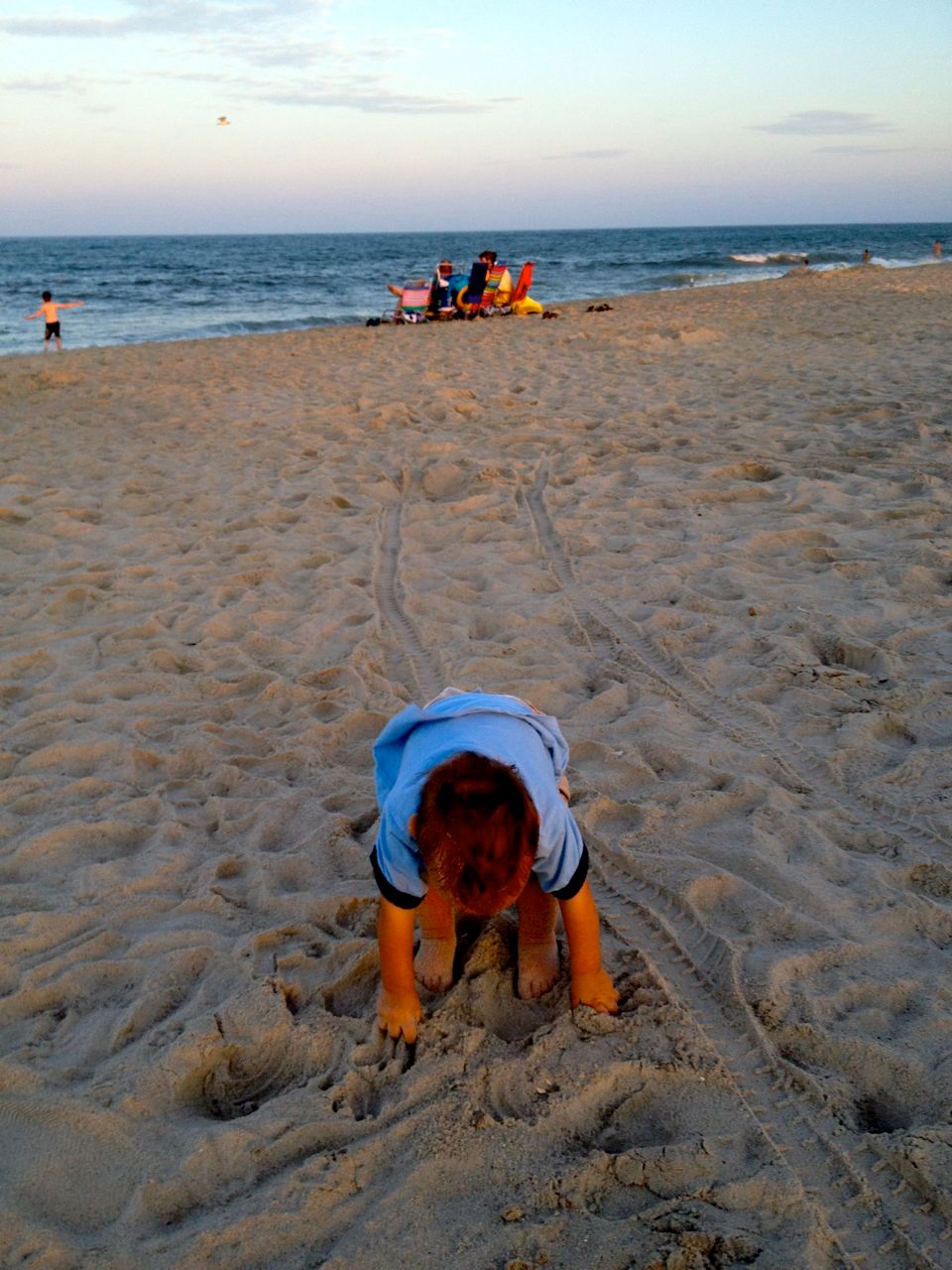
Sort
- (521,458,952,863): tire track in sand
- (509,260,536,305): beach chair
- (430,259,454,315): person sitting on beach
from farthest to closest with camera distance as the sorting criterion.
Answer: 1. (509,260,536,305): beach chair
2. (430,259,454,315): person sitting on beach
3. (521,458,952,863): tire track in sand

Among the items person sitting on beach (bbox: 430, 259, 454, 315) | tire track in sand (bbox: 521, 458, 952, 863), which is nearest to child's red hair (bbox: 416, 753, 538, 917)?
tire track in sand (bbox: 521, 458, 952, 863)

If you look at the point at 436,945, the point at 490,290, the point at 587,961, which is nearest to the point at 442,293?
the point at 490,290

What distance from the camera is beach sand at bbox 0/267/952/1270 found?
167cm

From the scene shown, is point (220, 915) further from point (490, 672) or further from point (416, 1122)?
point (490, 672)

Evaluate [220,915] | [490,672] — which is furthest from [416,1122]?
[490,672]

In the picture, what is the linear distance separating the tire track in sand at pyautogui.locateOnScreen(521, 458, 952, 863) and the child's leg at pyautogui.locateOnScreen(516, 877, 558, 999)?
1.06 metres

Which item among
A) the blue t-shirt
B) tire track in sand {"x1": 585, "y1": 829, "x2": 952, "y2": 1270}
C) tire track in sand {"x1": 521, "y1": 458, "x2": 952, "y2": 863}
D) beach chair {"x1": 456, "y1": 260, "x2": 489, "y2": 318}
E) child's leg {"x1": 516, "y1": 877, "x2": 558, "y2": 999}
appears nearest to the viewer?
tire track in sand {"x1": 585, "y1": 829, "x2": 952, "y2": 1270}

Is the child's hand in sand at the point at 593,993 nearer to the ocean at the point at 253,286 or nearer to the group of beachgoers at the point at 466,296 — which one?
the group of beachgoers at the point at 466,296

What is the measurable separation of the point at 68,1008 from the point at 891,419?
643 centimetres

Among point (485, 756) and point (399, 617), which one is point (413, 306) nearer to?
point (399, 617)

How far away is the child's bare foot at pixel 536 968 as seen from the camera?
215cm

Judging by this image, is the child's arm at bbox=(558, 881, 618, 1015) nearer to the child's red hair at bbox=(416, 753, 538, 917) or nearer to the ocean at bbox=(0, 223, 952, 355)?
the child's red hair at bbox=(416, 753, 538, 917)

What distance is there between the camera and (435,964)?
86.2 inches

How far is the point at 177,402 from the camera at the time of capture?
873 cm
